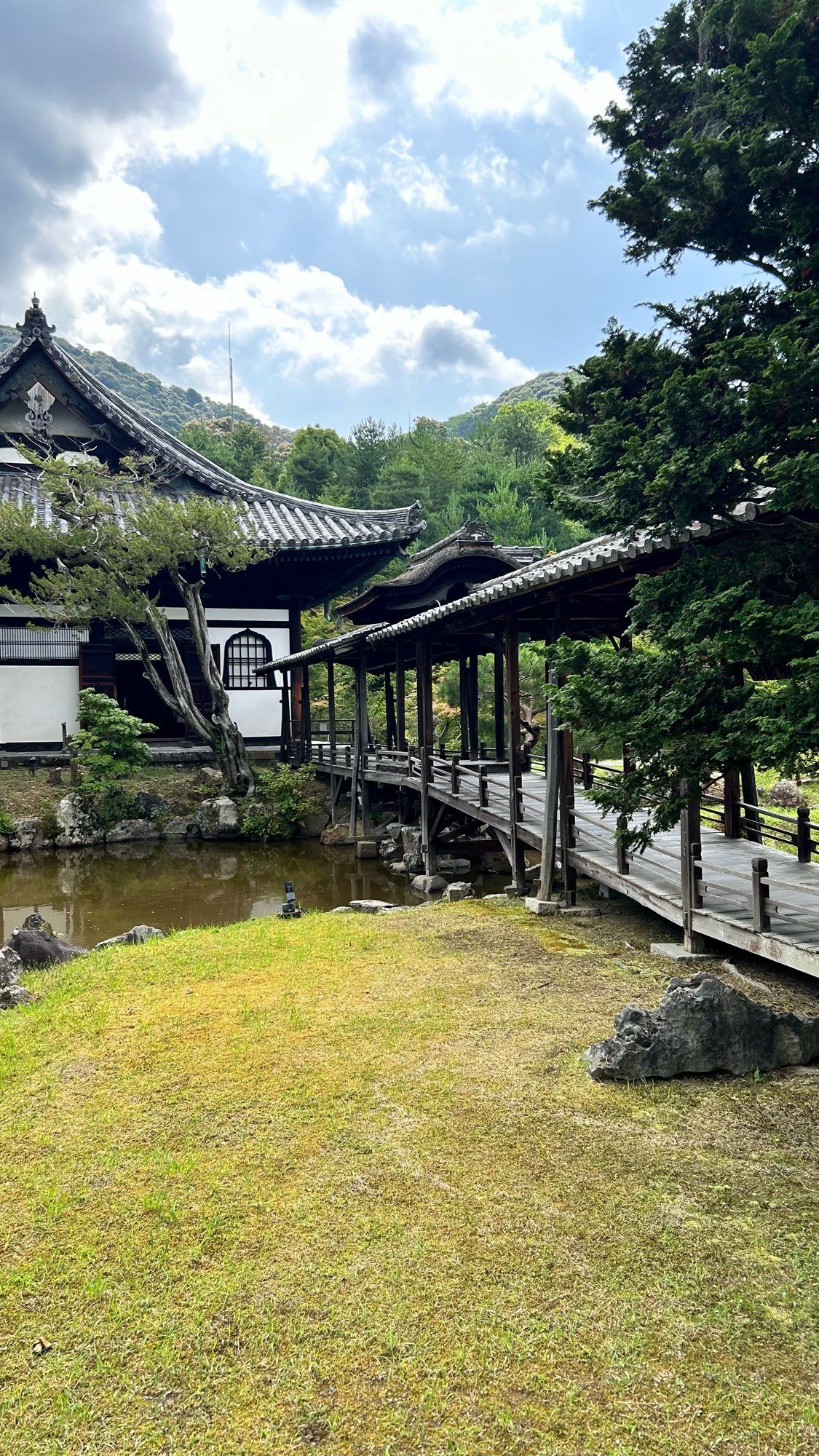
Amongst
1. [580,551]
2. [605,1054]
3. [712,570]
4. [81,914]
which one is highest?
[580,551]

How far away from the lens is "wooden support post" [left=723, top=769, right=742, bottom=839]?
9547mm

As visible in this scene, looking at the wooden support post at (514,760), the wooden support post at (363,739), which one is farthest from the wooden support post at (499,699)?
the wooden support post at (514,760)

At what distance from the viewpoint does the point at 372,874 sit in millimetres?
14453

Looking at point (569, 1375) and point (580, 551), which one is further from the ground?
point (580, 551)

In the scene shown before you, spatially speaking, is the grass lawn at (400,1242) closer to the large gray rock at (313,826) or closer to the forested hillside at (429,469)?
the large gray rock at (313,826)

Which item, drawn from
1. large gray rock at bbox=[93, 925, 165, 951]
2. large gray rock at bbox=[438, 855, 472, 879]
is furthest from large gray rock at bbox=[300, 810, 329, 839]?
large gray rock at bbox=[93, 925, 165, 951]

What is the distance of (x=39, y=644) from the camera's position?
19641 millimetres

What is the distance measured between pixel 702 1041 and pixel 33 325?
70.7 ft

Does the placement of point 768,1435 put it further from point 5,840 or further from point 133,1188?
point 5,840

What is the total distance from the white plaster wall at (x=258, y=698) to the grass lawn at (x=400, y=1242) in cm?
1573

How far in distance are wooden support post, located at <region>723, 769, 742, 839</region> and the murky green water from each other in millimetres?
4901

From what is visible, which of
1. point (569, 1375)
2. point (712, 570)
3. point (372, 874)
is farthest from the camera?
point (372, 874)

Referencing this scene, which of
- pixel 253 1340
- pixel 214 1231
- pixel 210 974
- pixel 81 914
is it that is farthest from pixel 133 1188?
pixel 81 914

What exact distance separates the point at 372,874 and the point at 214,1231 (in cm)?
1079
